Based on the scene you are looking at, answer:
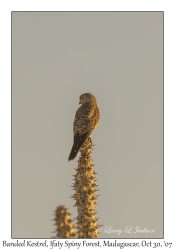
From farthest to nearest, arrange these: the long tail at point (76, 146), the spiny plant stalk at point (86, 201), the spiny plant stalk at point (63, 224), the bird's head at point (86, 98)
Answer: the bird's head at point (86, 98)
the long tail at point (76, 146)
the spiny plant stalk at point (86, 201)
the spiny plant stalk at point (63, 224)

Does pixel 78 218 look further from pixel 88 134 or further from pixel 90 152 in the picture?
pixel 88 134

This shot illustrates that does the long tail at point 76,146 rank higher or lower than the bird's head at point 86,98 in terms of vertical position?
lower

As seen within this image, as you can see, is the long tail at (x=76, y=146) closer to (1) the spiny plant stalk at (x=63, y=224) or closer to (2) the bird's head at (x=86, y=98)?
(2) the bird's head at (x=86, y=98)

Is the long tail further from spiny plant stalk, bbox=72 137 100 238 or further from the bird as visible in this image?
spiny plant stalk, bbox=72 137 100 238

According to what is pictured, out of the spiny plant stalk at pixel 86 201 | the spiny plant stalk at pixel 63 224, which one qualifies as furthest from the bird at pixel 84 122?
the spiny plant stalk at pixel 63 224

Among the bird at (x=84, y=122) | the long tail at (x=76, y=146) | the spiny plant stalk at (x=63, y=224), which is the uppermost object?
the bird at (x=84, y=122)

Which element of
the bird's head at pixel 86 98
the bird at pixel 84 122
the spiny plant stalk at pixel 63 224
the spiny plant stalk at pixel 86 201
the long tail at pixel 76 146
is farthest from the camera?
the bird's head at pixel 86 98

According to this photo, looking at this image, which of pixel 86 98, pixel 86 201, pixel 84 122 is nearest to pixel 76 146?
pixel 84 122
